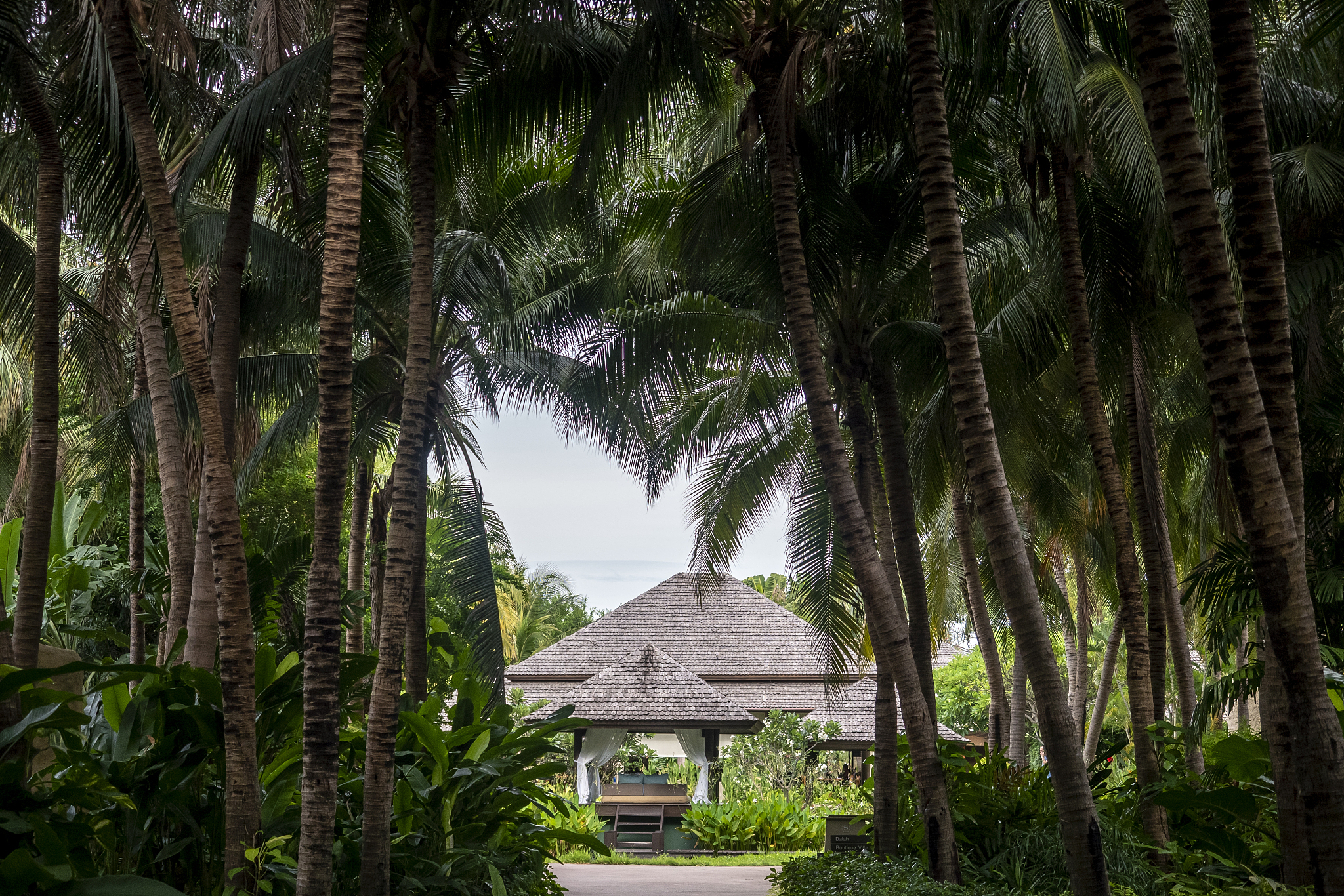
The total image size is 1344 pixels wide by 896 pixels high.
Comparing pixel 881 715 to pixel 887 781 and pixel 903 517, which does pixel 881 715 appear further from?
pixel 903 517

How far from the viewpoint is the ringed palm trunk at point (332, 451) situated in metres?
5.52

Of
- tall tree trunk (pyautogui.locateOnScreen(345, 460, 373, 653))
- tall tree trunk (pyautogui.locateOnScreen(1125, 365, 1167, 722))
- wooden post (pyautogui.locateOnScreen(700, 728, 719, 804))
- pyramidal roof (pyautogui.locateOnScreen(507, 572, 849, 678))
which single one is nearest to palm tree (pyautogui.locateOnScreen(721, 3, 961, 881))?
tall tree trunk (pyautogui.locateOnScreen(1125, 365, 1167, 722))

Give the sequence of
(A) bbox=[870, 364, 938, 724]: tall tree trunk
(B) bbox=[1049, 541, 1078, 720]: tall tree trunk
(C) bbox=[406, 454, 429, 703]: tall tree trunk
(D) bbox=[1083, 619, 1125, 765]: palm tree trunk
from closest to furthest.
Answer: (C) bbox=[406, 454, 429, 703]: tall tree trunk, (A) bbox=[870, 364, 938, 724]: tall tree trunk, (D) bbox=[1083, 619, 1125, 765]: palm tree trunk, (B) bbox=[1049, 541, 1078, 720]: tall tree trunk

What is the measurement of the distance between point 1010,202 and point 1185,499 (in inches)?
463

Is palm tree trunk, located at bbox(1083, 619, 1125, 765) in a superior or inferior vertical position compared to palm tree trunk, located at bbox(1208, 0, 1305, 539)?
inferior

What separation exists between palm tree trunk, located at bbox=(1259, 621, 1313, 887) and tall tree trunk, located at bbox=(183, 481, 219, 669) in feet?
22.0

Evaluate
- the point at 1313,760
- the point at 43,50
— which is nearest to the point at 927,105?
the point at 1313,760

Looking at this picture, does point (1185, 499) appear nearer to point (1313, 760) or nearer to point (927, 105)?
point (927, 105)

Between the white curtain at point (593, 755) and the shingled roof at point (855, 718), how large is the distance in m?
4.33

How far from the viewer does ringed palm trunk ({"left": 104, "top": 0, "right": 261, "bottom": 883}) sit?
5.81 meters

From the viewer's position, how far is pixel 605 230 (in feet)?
38.5

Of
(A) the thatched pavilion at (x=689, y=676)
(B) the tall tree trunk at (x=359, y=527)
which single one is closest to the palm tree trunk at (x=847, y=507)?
(B) the tall tree trunk at (x=359, y=527)

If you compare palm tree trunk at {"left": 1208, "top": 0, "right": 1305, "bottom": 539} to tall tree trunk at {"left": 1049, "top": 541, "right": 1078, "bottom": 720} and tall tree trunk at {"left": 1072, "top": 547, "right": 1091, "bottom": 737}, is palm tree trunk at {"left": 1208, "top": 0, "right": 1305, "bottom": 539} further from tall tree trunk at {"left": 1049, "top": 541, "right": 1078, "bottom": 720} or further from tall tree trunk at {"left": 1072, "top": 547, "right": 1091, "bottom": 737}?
tall tree trunk at {"left": 1072, "top": 547, "right": 1091, "bottom": 737}

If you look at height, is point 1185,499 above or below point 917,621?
above
